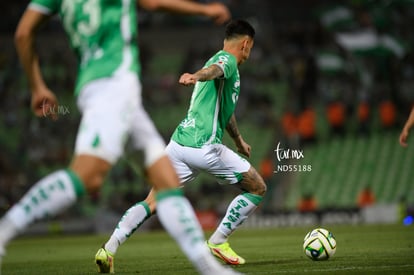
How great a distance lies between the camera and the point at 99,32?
19.2 ft

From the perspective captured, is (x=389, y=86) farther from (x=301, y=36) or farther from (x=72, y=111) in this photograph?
(x=72, y=111)

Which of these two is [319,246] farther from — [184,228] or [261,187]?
[184,228]

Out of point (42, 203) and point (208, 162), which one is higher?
point (42, 203)

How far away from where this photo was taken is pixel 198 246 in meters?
5.76

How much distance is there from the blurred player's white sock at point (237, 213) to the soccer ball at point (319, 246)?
73cm

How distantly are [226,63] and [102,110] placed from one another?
9.14ft

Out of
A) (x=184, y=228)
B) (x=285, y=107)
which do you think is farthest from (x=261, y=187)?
(x=285, y=107)

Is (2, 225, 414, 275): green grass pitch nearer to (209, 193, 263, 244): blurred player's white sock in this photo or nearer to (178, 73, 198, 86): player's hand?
(209, 193, 263, 244): blurred player's white sock

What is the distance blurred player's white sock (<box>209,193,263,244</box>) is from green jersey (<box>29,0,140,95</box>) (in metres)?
3.78

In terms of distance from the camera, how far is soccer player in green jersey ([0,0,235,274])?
5656mm

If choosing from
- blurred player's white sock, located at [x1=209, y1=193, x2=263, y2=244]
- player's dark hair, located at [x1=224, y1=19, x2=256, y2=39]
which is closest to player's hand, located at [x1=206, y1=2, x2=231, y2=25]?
player's dark hair, located at [x1=224, y1=19, x2=256, y2=39]

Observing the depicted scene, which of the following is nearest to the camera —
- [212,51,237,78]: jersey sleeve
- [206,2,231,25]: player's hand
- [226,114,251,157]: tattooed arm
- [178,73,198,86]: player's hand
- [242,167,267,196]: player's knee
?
[206,2,231,25]: player's hand

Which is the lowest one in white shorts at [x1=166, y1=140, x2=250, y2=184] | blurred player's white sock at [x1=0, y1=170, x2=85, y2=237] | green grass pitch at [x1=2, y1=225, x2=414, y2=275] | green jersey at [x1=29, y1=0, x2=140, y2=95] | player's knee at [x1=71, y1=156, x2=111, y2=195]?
green grass pitch at [x1=2, y1=225, x2=414, y2=275]

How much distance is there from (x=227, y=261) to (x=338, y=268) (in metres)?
1.54
